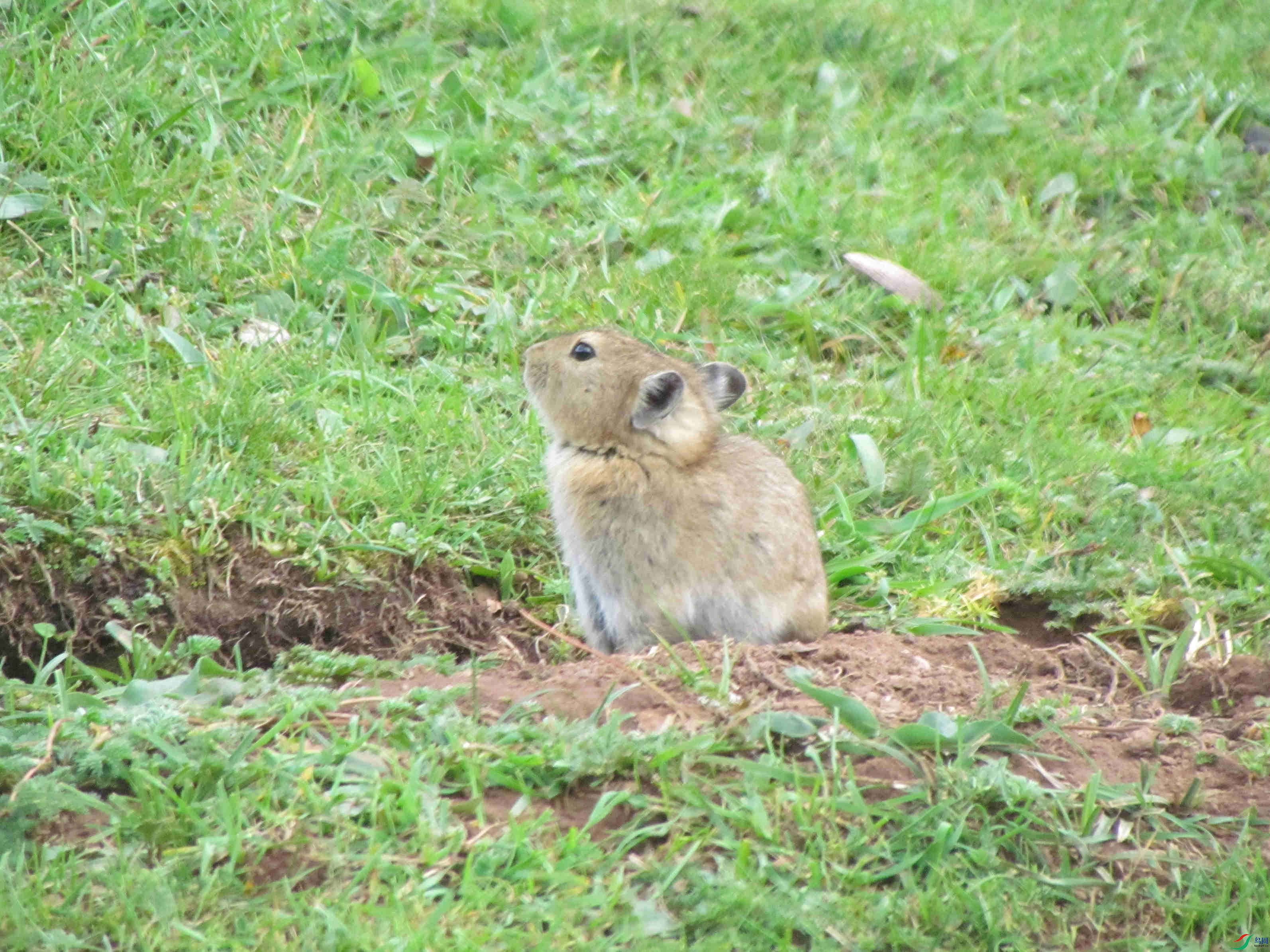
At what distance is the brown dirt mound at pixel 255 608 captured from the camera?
4848mm

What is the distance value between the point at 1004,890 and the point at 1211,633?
1972 millimetres

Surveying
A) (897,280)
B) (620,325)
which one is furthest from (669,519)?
(897,280)

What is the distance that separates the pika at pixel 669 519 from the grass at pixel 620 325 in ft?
1.32

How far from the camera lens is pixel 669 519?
16.7 ft

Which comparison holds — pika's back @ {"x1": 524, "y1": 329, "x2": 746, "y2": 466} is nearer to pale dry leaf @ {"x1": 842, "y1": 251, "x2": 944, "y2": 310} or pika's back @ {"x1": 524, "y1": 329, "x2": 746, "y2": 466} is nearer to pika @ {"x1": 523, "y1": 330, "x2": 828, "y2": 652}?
pika @ {"x1": 523, "y1": 330, "x2": 828, "y2": 652}

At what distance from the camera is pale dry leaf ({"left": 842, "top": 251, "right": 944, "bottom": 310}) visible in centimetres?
732

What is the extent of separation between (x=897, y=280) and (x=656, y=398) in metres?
2.54

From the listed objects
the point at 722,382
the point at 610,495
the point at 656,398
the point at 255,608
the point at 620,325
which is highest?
the point at 656,398

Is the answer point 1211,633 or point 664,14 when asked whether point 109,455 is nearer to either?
point 1211,633

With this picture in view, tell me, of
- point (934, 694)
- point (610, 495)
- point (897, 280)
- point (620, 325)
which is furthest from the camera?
point (897, 280)

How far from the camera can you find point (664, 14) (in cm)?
888

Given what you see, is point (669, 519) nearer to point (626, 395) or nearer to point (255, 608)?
point (626, 395)

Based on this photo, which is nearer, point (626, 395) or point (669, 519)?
point (669, 519)

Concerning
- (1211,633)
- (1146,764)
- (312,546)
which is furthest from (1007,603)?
(312,546)
